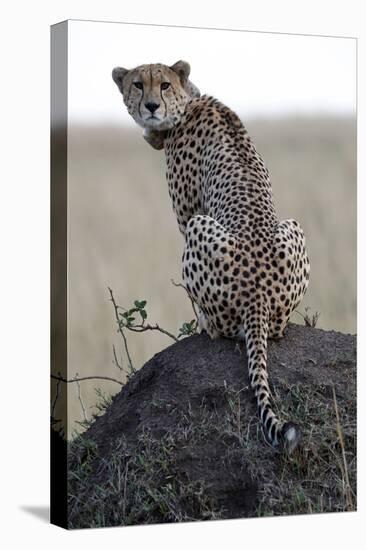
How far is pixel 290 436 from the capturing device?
8.22 metres

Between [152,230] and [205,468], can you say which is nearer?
[205,468]

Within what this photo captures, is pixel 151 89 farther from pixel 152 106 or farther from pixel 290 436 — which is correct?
pixel 290 436

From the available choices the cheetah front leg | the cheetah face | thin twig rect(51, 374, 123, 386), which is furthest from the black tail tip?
the cheetah face

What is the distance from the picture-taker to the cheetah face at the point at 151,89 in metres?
8.87

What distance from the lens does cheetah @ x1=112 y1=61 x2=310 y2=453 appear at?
859cm

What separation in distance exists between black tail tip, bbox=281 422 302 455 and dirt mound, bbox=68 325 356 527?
0.44ft

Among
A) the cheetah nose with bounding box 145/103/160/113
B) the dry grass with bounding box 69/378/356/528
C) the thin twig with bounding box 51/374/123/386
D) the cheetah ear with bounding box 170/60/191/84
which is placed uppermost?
the cheetah ear with bounding box 170/60/191/84

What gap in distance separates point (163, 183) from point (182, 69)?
3585 millimetres

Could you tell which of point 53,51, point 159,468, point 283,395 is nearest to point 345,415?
point 283,395

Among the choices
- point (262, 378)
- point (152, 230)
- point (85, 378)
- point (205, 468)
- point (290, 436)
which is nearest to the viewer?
point (290, 436)

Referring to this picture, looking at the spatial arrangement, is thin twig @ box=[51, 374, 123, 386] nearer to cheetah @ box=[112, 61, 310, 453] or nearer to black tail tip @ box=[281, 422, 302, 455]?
cheetah @ box=[112, 61, 310, 453]

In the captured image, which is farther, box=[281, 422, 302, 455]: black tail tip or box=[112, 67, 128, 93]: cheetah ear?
box=[112, 67, 128, 93]: cheetah ear

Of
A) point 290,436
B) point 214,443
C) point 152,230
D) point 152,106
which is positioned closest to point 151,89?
point 152,106

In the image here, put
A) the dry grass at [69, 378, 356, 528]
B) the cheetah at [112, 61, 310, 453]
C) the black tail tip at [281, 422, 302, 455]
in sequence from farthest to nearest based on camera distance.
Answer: the cheetah at [112, 61, 310, 453], the dry grass at [69, 378, 356, 528], the black tail tip at [281, 422, 302, 455]
